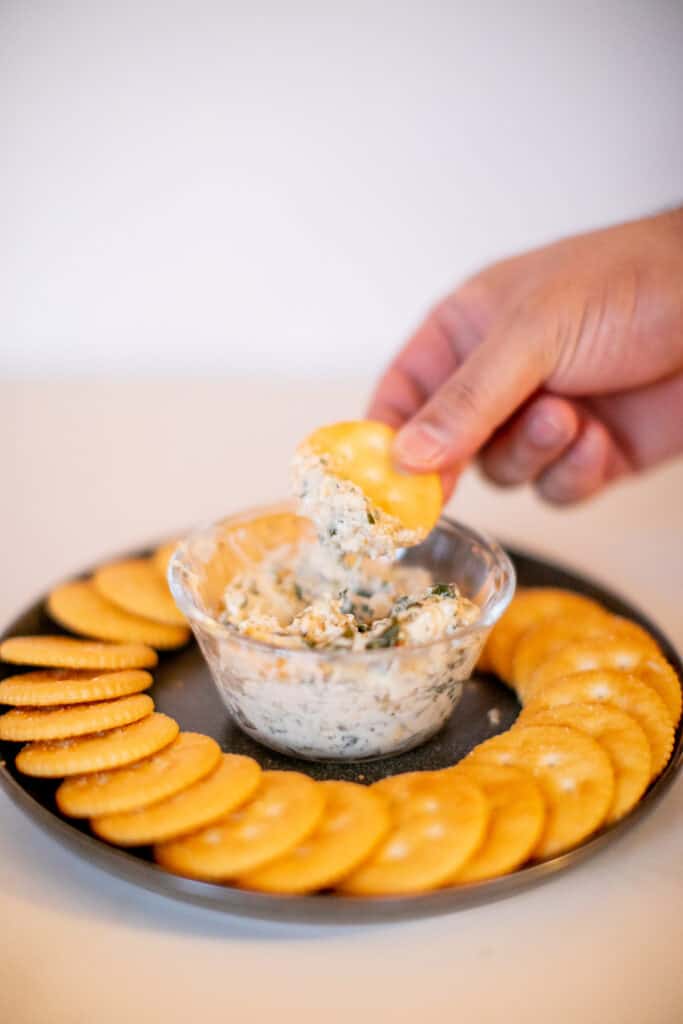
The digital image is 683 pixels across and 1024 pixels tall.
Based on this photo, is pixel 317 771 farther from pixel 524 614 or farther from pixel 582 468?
pixel 582 468

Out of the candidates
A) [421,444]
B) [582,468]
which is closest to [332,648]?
[421,444]

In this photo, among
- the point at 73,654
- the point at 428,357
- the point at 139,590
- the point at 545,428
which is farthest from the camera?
the point at 428,357

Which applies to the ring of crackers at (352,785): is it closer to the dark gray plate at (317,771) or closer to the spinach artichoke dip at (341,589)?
the dark gray plate at (317,771)

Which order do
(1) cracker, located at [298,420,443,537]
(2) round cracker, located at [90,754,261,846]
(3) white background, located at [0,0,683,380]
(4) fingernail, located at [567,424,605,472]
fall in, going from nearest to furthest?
(2) round cracker, located at [90,754,261,846]
(1) cracker, located at [298,420,443,537]
(4) fingernail, located at [567,424,605,472]
(3) white background, located at [0,0,683,380]

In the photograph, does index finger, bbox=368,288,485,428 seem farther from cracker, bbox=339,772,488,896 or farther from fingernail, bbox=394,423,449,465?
cracker, bbox=339,772,488,896

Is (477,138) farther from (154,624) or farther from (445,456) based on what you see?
(154,624)

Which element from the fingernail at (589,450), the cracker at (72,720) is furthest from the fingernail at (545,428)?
the cracker at (72,720)

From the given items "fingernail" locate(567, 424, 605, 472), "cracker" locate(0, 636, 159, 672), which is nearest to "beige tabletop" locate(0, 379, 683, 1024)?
"cracker" locate(0, 636, 159, 672)
